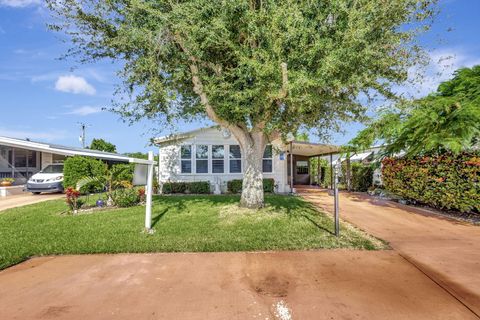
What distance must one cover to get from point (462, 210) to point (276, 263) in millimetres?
7070

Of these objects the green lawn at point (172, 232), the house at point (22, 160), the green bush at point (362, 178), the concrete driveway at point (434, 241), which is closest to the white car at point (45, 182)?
the house at point (22, 160)

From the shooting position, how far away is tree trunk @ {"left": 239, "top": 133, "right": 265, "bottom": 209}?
966cm

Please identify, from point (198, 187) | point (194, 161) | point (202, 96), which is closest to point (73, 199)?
point (202, 96)

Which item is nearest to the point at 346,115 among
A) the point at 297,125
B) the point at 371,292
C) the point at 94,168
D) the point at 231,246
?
the point at 297,125

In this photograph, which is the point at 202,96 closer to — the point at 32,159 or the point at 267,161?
the point at 267,161

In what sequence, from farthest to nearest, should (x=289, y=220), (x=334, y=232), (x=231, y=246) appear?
(x=289, y=220) < (x=334, y=232) < (x=231, y=246)

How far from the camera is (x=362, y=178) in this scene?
1802cm

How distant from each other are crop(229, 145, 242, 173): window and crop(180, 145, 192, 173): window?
2.28 m

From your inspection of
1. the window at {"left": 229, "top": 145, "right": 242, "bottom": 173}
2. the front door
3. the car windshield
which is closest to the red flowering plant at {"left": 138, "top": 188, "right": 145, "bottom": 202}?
the window at {"left": 229, "top": 145, "right": 242, "bottom": 173}

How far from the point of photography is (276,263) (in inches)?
193

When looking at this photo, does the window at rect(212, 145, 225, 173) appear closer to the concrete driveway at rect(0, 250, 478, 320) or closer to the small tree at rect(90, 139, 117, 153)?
the concrete driveway at rect(0, 250, 478, 320)

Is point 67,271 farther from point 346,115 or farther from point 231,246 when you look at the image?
point 346,115

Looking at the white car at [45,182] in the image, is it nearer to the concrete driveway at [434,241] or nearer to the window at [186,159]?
the window at [186,159]

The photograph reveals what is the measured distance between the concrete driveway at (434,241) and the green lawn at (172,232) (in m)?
0.74
